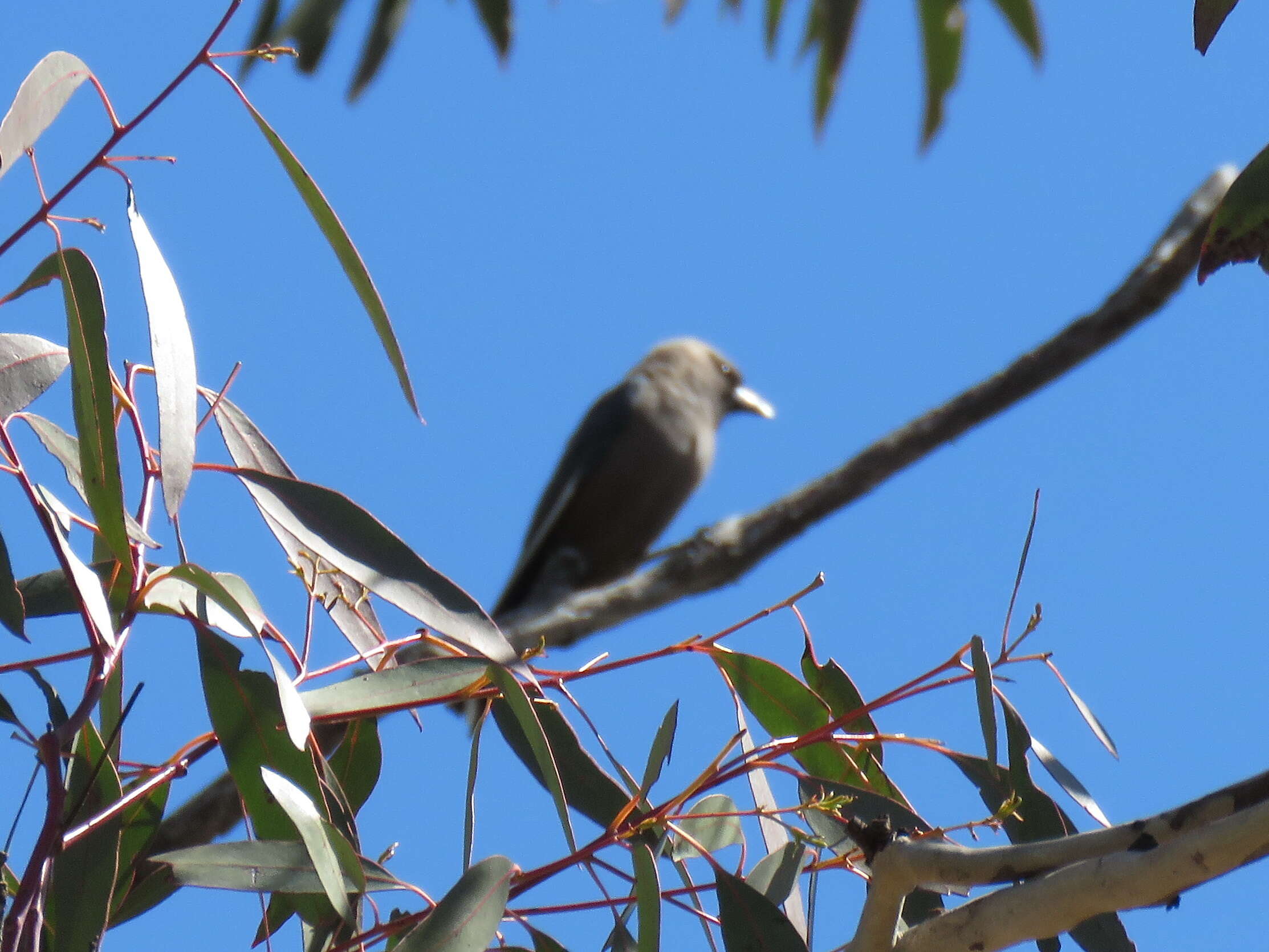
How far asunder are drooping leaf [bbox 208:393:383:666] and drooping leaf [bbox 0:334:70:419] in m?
0.15

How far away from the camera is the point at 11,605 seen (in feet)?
3.72

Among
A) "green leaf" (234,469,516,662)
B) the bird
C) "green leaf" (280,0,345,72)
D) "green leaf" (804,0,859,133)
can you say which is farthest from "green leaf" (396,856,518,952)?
the bird

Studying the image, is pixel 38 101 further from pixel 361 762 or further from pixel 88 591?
pixel 361 762

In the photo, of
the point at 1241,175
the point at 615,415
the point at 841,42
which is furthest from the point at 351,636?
the point at 615,415

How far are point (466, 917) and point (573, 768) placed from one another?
0.78 feet

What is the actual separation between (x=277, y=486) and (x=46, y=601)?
31cm

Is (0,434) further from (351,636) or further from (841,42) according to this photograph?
(841,42)

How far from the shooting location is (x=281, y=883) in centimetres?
108

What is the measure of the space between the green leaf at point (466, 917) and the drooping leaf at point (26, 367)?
0.57 m

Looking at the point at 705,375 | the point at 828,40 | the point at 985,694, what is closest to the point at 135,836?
the point at 985,694

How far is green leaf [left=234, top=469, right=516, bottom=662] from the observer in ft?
3.48

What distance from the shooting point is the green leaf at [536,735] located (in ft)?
3.43

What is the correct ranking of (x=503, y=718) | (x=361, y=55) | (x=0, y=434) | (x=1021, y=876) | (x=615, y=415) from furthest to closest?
(x=615, y=415) → (x=361, y=55) → (x=503, y=718) → (x=0, y=434) → (x=1021, y=876)

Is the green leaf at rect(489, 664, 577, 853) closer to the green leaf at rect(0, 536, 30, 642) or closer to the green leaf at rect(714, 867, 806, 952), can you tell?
the green leaf at rect(714, 867, 806, 952)
